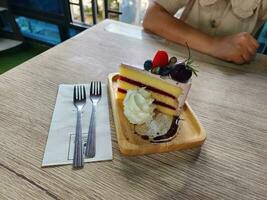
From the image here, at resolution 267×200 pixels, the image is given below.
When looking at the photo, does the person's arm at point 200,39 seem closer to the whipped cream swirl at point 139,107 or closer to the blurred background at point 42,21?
the whipped cream swirl at point 139,107

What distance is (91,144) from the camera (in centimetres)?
49

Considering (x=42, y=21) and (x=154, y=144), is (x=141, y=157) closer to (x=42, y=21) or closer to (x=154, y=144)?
(x=154, y=144)

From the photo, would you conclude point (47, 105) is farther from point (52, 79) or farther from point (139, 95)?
point (139, 95)

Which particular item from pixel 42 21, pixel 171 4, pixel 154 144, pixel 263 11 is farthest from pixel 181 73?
pixel 42 21

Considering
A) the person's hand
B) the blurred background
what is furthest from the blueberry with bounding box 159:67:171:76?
the blurred background

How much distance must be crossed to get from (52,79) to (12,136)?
0.24 m

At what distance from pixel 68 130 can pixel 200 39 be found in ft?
2.10

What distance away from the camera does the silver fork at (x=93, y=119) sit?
0.48 metres

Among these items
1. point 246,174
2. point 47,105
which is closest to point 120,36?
point 47,105

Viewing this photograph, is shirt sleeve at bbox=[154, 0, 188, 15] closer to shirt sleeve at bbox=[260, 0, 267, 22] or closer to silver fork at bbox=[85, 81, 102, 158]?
shirt sleeve at bbox=[260, 0, 267, 22]

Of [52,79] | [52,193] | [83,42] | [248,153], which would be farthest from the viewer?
[83,42]

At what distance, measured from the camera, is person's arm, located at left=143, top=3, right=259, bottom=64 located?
0.85 metres

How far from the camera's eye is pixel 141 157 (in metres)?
0.48

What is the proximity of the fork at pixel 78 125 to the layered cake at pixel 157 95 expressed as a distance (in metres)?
0.12
